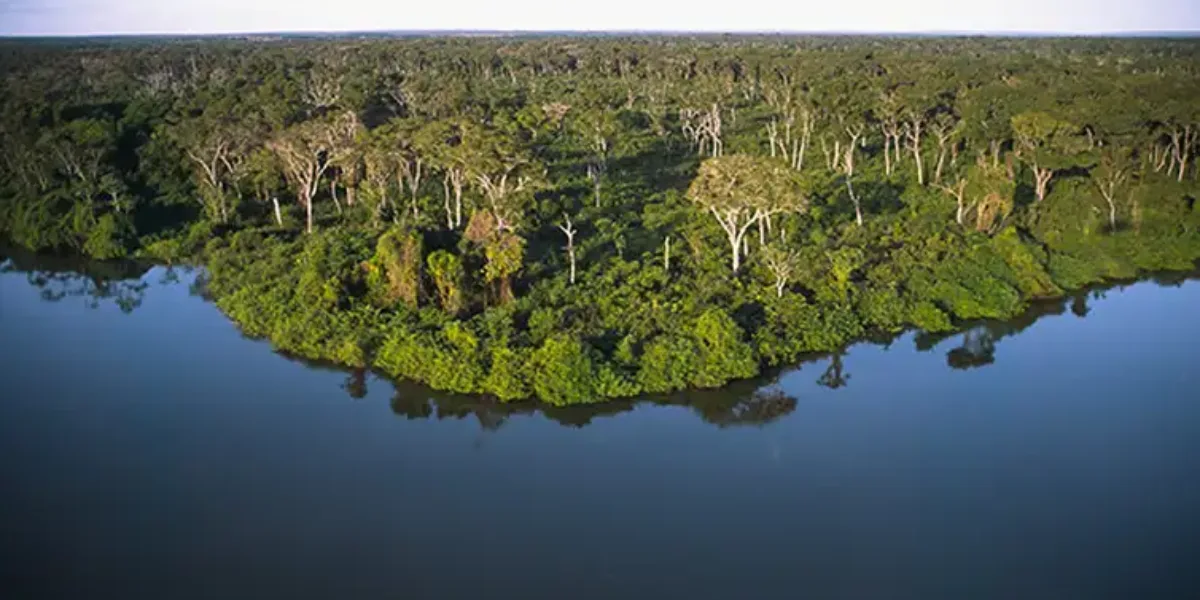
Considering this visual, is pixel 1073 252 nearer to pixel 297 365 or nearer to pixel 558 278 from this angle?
pixel 558 278

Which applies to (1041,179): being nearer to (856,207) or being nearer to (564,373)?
(856,207)

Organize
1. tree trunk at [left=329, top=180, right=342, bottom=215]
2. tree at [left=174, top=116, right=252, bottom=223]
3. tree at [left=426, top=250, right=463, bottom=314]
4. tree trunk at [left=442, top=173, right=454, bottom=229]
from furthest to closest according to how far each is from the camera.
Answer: tree at [left=174, top=116, right=252, bottom=223] < tree trunk at [left=329, top=180, right=342, bottom=215] < tree trunk at [left=442, top=173, right=454, bottom=229] < tree at [left=426, top=250, right=463, bottom=314]

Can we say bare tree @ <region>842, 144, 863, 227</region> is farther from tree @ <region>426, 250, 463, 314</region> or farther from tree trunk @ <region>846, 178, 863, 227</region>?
tree @ <region>426, 250, 463, 314</region>

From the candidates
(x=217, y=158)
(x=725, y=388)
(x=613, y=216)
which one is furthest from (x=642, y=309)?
(x=217, y=158)

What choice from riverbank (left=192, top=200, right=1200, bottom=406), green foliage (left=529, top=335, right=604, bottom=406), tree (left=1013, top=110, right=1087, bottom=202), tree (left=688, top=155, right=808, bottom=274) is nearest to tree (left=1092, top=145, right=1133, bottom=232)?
tree (left=1013, top=110, right=1087, bottom=202)

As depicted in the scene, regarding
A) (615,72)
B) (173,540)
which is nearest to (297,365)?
(173,540)

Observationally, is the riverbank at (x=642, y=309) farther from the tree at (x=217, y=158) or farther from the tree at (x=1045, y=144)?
the tree at (x=217, y=158)
